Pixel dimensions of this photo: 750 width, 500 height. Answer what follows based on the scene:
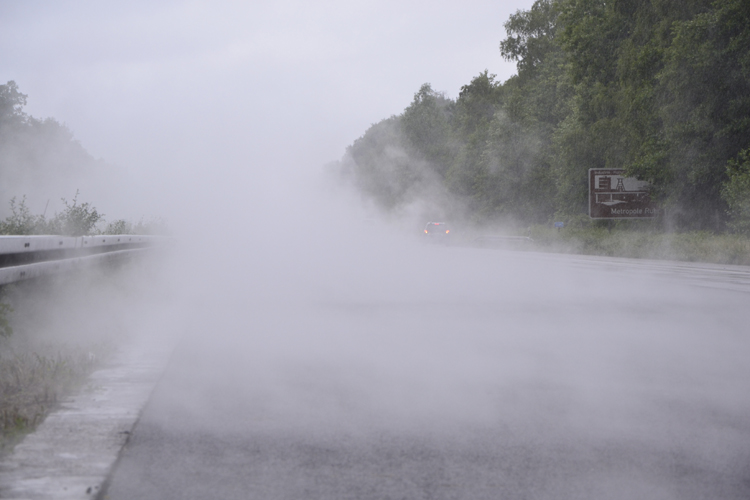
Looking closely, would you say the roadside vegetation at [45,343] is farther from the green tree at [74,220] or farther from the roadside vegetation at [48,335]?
the green tree at [74,220]

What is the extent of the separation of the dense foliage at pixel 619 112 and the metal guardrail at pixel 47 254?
2327 cm

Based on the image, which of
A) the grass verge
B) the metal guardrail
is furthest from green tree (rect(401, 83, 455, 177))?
the grass verge

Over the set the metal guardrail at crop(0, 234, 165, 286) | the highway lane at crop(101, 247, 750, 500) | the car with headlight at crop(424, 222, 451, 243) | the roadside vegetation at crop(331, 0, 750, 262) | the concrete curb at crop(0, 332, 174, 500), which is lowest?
the car with headlight at crop(424, 222, 451, 243)

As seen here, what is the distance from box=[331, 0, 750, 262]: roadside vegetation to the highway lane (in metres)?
20.1

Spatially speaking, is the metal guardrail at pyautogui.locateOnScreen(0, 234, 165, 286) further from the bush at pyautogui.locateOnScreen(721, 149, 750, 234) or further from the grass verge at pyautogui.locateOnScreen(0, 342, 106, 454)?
the bush at pyautogui.locateOnScreen(721, 149, 750, 234)

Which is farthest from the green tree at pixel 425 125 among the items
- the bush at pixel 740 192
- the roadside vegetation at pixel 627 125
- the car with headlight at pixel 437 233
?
the bush at pixel 740 192

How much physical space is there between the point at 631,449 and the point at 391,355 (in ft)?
10.4

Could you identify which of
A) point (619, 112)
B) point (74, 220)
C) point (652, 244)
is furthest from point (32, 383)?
point (619, 112)

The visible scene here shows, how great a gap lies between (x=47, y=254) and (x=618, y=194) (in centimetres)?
3321

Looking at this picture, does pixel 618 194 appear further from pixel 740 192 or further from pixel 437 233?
pixel 437 233

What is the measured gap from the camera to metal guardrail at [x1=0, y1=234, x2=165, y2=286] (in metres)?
6.40

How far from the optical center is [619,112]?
38281 millimetres

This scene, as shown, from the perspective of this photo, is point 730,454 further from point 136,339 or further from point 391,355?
point 136,339

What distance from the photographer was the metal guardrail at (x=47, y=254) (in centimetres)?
640
